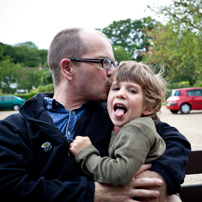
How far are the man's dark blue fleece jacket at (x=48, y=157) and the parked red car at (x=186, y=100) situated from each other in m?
15.0

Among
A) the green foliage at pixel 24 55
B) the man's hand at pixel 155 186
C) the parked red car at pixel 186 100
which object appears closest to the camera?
the man's hand at pixel 155 186

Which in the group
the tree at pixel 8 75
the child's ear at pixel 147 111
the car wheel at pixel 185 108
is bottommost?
the tree at pixel 8 75

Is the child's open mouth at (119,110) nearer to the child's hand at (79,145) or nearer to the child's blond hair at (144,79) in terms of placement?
the child's blond hair at (144,79)

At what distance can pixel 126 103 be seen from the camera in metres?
1.88

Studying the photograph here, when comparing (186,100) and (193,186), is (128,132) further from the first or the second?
(186,100)

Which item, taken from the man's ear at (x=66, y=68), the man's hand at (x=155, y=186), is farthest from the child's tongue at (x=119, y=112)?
the man's ear at (x=66, y=68)

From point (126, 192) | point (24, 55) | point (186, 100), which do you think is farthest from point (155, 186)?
point (24, 55)

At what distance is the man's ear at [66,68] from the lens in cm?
242

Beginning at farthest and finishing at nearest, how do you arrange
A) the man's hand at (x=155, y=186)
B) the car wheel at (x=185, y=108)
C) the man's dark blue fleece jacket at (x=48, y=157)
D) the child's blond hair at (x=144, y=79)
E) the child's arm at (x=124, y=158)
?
the car wheel at (x=185, y=108), the child's blond hair at (x=144, y=79), the man's hand at (x=155, y=186), the man's dark blue fleece jacket at (x=48, y=157), the child's arm at (x=124, y=158)

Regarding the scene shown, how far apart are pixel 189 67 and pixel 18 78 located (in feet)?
94.6

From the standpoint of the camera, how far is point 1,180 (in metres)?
1.69

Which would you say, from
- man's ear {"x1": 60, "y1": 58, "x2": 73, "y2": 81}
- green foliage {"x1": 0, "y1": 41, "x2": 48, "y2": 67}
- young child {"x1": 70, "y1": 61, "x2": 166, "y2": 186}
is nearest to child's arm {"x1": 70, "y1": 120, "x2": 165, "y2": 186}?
young child {"x1": 70, "y1": 61, "x2": 166, "y2": 186}

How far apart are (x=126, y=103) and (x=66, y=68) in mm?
843

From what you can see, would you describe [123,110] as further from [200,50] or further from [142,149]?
[200,50]
